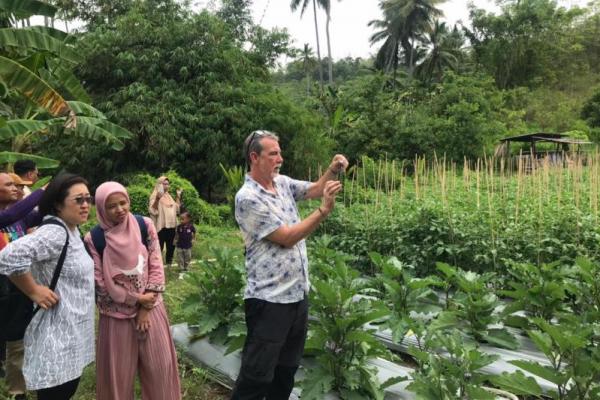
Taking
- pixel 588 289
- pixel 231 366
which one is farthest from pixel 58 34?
pixel 588 289

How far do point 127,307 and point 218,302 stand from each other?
132 centimetres

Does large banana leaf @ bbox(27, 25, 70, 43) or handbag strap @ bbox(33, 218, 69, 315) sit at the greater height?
large banana leaf @ bbox(27, 25, 70, 43)

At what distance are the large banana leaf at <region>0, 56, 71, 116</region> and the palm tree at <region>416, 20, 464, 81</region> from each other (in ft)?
109

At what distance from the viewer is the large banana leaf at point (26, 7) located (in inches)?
249

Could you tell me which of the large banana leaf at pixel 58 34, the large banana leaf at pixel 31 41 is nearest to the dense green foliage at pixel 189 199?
the large banana leaf at pixel 58 34

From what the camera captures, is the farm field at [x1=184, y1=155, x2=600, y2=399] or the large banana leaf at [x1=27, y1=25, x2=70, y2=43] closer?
the farm field at [x1=184, y1=155, x2=600, y2=399]

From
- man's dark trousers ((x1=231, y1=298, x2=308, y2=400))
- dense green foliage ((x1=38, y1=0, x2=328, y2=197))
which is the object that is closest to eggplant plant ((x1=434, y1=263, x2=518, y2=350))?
man's dark trousers ((x1=231, y1=298, x2=308, y2=400))

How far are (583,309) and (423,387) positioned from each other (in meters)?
1.95

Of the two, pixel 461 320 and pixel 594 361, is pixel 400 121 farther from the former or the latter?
pixel 594 361

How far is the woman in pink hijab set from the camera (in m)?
2.47

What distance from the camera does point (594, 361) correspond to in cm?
226

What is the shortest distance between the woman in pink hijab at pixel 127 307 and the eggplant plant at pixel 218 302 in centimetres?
96

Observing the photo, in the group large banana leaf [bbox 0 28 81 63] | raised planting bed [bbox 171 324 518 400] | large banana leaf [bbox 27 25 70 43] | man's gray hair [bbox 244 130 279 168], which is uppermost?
large banana leaf [bbox 27 25 70 43]

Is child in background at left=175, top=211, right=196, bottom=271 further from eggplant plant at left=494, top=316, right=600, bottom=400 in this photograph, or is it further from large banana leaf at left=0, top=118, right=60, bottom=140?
eggplant plant at left=494, top=316, right=600, bottom=400
